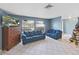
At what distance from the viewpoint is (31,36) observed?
3.51 meters

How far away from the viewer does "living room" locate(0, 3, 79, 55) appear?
3.38 meters

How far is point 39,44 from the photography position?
3.52m

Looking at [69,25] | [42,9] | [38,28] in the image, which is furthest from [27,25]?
[69,25]

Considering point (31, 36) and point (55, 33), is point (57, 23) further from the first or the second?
point (31, 36)

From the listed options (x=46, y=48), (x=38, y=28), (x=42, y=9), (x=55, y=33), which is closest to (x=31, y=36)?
(x=38, y=28)

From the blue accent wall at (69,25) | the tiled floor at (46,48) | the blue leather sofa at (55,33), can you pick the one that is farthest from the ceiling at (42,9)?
the tiled floor at (46,48)

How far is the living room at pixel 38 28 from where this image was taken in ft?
11.1

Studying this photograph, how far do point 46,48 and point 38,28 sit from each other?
0.51 metres

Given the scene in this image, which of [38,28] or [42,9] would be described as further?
[38,28]

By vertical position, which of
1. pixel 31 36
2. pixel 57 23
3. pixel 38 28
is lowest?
pixel 31 36

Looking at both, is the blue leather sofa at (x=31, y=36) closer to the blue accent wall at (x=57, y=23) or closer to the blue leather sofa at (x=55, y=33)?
the blue leather sofa at (x=55, y=33)

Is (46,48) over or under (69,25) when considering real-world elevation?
under

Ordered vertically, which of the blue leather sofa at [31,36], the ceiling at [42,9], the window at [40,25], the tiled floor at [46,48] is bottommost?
the tiled floor at [46,48]
